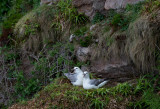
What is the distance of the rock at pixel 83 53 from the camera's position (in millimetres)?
6113

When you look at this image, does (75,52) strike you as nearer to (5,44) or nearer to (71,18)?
(71,18)

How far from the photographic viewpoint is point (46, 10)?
759cm

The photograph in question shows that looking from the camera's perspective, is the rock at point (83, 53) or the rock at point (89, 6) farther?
the rock at point (89, 6)

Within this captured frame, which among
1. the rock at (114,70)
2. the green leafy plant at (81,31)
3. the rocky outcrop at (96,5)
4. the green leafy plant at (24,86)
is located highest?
the rocky outcrop at (96,5)

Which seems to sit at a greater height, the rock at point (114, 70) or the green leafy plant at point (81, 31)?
the green leafy plant at point (81, 31)

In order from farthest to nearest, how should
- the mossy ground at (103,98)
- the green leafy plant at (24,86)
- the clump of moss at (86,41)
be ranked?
the green leafy plant at (24,86)
the clump of moss at (86,41)
the mossy ground at (103,98)

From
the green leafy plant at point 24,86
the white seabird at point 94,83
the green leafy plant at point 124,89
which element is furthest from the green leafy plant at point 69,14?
the green leafy plant at point 124,89

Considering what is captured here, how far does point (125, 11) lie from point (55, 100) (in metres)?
2.69

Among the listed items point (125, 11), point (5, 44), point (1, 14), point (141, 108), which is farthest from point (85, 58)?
point (1, 14)

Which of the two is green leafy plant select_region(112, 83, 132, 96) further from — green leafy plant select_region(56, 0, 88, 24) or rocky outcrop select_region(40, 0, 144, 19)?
green leafy plant select_region(56, 0, 88, 24)

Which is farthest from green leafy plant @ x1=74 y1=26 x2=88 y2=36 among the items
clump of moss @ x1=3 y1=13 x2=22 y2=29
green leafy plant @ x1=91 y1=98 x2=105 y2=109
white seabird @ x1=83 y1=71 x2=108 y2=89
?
clump of moss @ x1=3 y1=13 x2=22 y2=29

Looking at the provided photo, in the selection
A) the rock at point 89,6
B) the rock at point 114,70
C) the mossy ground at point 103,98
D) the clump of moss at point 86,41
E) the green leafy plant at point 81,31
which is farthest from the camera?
the rock at point 89,6

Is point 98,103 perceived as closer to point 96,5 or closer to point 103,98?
point 103,98

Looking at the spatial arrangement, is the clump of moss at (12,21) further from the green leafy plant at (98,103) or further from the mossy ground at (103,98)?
the green leafy plant at (98,103)
